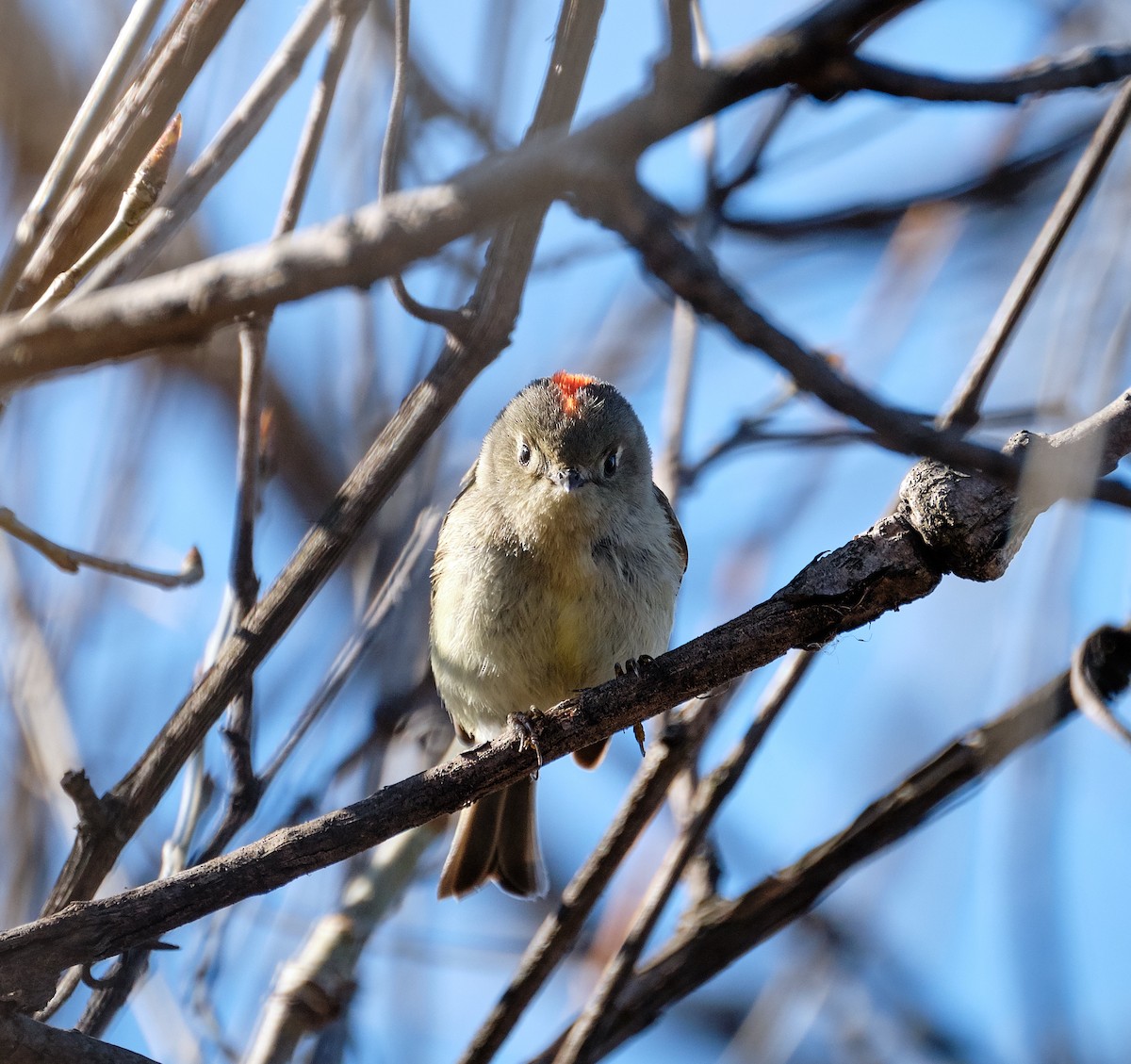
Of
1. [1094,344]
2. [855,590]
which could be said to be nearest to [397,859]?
[855,590]

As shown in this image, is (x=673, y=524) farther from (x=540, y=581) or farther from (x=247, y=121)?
(x=247, y=121)

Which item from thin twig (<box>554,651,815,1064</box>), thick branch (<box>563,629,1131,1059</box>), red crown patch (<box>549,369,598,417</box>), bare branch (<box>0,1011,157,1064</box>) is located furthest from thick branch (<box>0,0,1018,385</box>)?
red crown patch (<box>549,369,598,417</box>)

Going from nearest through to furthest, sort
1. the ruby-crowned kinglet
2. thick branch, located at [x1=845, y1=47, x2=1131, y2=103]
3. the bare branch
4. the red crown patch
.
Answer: thick branch, located at [x1=845, y1=47, x2=1131, y2=103], the bare branch, the ruby-crowned kinglet, the red crown patch

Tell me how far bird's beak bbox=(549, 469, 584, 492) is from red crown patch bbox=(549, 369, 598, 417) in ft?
0.86

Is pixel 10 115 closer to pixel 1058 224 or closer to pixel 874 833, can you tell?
pixel 1058 224

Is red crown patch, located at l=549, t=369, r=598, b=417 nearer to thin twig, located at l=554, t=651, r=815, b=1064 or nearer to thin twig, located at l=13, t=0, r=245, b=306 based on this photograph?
thin twig, located at l=554, t=651, r=815, b=1064

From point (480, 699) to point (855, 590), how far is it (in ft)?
6.10

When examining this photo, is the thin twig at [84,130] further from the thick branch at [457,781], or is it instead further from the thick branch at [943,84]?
the thick branch at [943,84]

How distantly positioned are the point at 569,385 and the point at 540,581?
2.57 feet

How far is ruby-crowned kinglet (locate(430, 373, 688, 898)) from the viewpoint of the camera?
3.62m

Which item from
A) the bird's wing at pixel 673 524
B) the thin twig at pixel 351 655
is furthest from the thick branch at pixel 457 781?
the bird's wing at pixel 673 524

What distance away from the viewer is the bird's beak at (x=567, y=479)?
3672 millimetres

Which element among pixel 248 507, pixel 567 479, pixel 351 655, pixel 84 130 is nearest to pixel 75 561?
pixel 248 507

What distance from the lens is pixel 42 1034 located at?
1.98m
